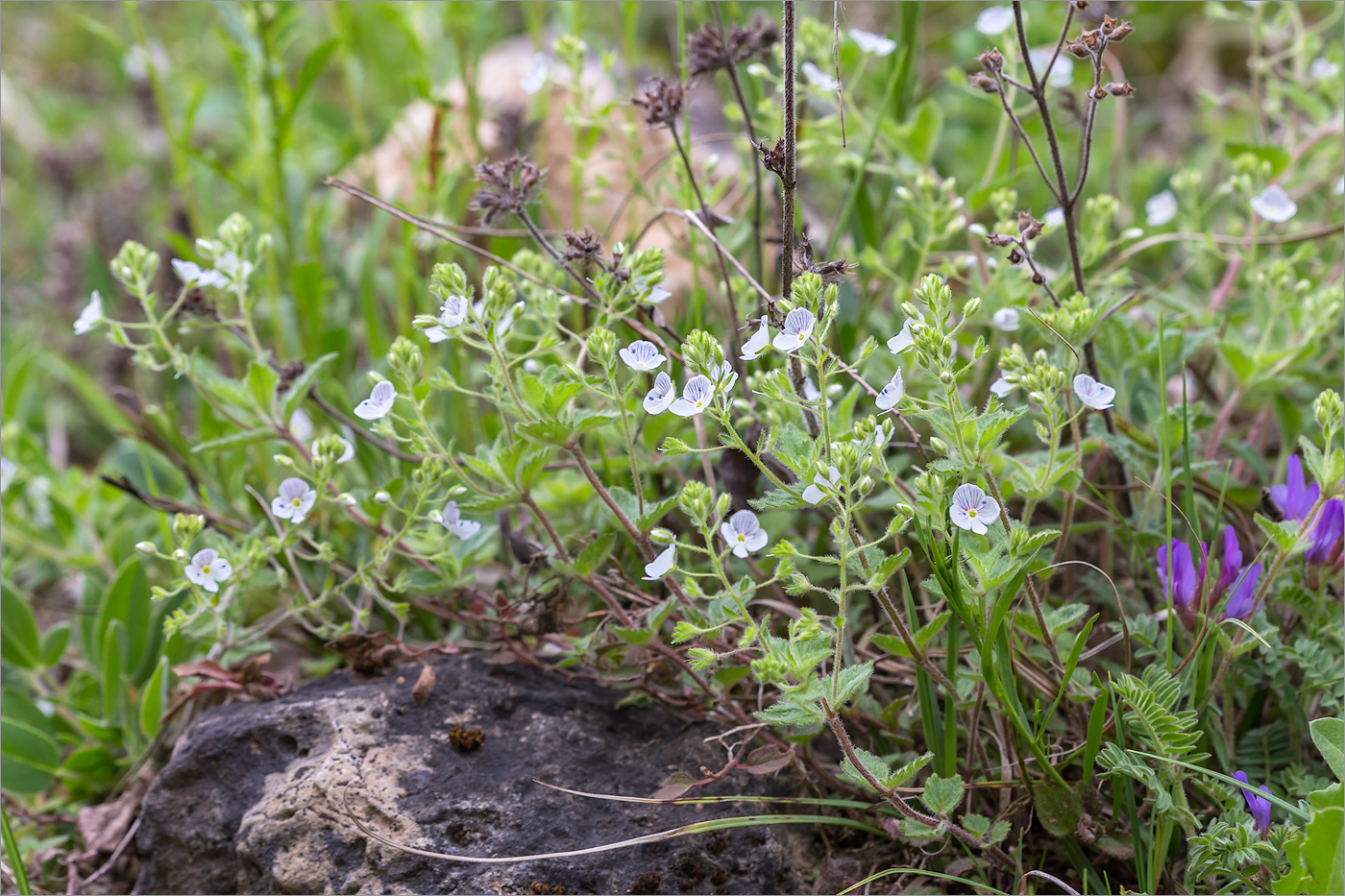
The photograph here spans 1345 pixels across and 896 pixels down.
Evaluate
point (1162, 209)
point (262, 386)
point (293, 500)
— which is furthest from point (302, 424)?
point (1162, 209)

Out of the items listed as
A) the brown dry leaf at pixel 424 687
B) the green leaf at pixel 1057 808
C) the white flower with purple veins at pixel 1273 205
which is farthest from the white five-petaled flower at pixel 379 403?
the white flower with purple veins at pixel 1273 205

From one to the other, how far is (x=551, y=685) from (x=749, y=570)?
38cm

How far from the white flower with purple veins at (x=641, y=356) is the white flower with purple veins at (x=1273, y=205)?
1259 mm

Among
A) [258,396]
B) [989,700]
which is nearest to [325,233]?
[258,396]

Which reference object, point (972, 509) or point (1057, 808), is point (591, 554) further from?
point (1057, 808)

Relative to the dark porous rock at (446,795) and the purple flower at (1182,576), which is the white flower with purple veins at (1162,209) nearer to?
the purple flower at (1182,576)

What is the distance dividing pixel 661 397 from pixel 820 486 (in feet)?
0.85

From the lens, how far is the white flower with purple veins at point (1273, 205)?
6.34 ft

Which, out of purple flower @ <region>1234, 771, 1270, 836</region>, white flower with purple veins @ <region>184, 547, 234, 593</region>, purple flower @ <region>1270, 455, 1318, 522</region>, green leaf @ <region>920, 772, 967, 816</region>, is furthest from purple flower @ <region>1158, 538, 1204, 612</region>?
white flower with purple veins @ <region>184, 547, 234, 593</region>

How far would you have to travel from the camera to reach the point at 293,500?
1.60m

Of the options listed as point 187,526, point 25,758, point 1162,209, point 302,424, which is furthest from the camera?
point 1162,209

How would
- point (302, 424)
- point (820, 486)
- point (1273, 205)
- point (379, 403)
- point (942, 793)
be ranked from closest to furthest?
point (820, 486) < point (942, 793) < point (379, 403) < point (1273, 205) < point (302, 424)

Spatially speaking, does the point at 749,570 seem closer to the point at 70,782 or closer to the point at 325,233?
the point at 70,782

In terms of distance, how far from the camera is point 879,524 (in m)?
1.95
